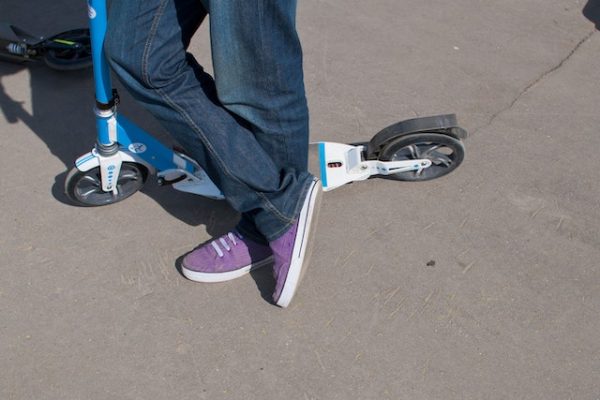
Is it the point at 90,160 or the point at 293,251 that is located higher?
the point at 90,160

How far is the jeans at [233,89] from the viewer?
199 cm

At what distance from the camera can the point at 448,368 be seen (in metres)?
2.28

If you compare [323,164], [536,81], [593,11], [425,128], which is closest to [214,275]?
[323,164]

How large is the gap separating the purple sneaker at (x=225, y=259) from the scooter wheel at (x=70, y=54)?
1404 millimetres

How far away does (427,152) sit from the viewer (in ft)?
9.46

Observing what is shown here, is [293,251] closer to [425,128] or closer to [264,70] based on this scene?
[264,70]

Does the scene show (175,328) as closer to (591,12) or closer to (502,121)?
(502,121)

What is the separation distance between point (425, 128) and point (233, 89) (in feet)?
3.08

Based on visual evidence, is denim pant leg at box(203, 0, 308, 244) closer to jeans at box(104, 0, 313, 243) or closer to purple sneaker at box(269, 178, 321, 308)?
jeans at box(104, 0, 313, 243)

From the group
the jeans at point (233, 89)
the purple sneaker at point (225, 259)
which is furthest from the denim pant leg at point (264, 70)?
the purple sneaker at point (225, 259)

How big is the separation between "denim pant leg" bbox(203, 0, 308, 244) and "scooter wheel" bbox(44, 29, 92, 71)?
1.54m

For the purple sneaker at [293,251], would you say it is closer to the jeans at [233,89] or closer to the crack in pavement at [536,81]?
the jeans at [233,89]

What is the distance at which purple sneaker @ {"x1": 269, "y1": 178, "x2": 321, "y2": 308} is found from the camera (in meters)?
2.39

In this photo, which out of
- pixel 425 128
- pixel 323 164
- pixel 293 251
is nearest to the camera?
pixel 293 251
